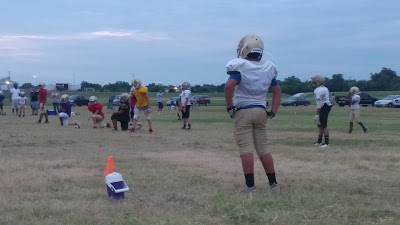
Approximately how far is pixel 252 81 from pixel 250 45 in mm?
449

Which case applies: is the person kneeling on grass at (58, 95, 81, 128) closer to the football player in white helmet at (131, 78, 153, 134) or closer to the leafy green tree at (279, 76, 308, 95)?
the football player in white helmet at (131, 78, 153, 134)

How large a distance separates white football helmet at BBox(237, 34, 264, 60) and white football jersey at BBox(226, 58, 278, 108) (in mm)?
125

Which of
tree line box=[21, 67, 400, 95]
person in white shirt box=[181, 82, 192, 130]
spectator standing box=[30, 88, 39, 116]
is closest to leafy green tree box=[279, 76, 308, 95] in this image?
tree line box=[21, 67, 400, 95]

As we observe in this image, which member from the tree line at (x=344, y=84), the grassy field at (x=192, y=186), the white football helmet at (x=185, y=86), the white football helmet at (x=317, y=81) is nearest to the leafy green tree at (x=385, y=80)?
the tree line at (x=344, y=84)

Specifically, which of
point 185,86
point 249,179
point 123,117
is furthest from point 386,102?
point 249,179

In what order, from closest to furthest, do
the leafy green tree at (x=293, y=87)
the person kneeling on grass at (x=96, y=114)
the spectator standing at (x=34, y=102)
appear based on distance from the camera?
1. the person kneeling on grass at (x=96, y=114)
2. the spectator standing at (x=34, y=102)
3. the leafy green tree at (x=293, y=87)

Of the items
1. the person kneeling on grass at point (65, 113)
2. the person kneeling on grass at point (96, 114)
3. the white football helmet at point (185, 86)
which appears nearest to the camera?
the person kneeling on grass at point (96, 114)

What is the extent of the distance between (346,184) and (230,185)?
1527 millimetres

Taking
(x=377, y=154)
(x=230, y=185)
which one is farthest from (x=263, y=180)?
(x=377, y=154)

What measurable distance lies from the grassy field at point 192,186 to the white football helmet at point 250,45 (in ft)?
5.69

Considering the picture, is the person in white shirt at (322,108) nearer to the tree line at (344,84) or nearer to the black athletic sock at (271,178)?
the black athletic sock at (271,178)

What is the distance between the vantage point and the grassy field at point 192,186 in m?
6.80

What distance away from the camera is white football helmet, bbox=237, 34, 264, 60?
333 inches

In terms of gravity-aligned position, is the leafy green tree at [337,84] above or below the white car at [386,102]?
above
